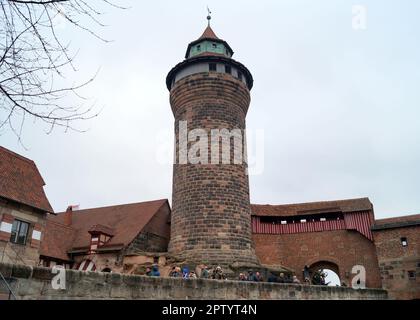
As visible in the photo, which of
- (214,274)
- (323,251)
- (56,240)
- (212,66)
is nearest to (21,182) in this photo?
(56,240)

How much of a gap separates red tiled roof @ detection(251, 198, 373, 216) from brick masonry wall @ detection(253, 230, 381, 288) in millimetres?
1198

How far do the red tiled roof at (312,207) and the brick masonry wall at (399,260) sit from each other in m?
2.03

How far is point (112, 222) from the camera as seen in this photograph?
808 inches

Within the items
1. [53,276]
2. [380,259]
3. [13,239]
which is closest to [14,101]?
[53,276]

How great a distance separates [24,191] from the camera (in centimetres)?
1434

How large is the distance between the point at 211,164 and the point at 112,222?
7.79 meters

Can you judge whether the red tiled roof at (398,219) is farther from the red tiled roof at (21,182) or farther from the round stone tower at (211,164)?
the red tiled roof at (21,182)

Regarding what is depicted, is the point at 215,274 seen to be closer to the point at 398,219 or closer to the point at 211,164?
the point at 211,164

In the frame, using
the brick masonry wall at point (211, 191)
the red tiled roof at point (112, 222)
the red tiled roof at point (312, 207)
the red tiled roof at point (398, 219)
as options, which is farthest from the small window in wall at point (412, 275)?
the red tiled roof at point (112, 222)

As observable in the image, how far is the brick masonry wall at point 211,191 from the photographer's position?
14.7 metres

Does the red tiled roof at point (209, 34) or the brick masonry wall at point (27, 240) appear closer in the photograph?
the brick masonry wall at point (27, 240)

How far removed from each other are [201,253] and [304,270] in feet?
26.2
